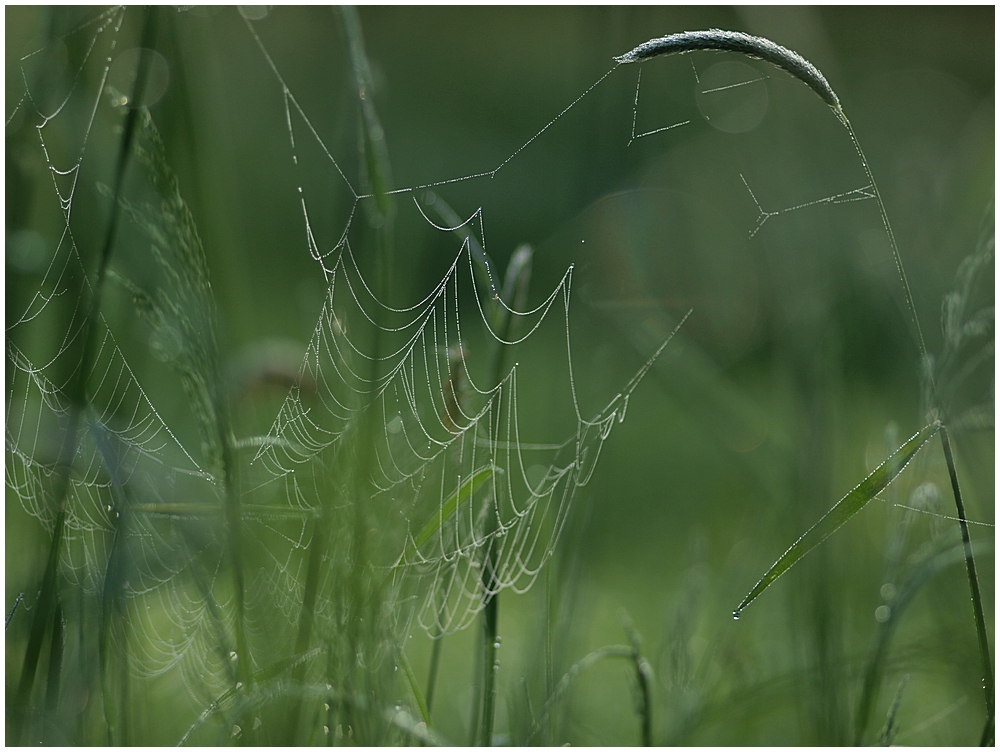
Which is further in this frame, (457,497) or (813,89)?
(457,497)

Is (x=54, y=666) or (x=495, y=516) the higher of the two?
(x=495, y=516)

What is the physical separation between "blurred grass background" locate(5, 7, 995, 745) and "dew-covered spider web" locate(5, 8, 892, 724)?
33 mm

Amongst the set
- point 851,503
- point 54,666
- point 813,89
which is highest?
point 813,89

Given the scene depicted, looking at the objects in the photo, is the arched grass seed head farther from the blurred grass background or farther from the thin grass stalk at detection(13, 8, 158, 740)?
the thin grass stalk at detection(13, 8, 158, 740)

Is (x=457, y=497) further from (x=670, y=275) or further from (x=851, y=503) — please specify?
(x=670, y=275)

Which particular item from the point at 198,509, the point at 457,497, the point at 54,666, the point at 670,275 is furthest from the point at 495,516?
the point at 670,275

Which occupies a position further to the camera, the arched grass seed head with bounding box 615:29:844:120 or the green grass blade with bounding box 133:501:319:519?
the green grass blade with bounding box 133:501:319:519

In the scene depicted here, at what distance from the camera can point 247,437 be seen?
749 millimetres

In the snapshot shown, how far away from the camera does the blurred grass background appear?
29.1 inches

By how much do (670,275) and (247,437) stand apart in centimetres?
137

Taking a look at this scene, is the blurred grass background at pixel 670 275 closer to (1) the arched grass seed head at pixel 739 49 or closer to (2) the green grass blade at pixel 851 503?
(2) the green grass blade at pixel 851 503

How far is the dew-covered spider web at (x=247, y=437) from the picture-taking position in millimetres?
564

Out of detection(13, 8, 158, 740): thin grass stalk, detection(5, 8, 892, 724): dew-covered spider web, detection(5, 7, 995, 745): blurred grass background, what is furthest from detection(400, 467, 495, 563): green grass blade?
detection(13, 8, 158, 740): thin grass stalk

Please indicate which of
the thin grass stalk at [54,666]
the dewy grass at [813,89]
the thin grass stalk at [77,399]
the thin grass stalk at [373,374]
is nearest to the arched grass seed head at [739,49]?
the dewy grass at [813,89]
